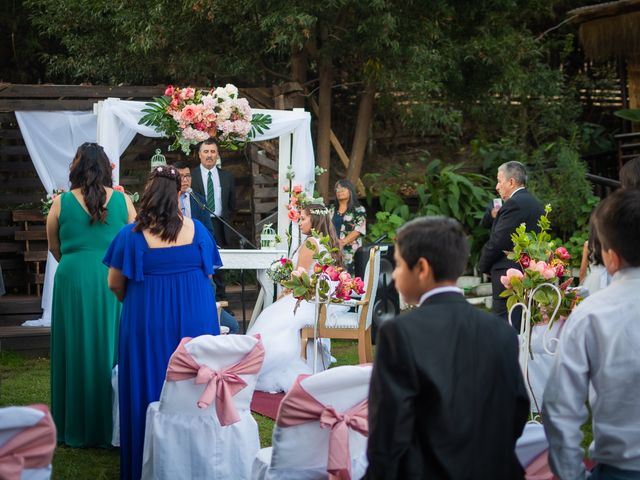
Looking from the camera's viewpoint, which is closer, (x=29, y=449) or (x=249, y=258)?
(x=29, y=449)

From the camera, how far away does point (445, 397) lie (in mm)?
2689

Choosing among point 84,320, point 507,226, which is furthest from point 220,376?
point 507,226

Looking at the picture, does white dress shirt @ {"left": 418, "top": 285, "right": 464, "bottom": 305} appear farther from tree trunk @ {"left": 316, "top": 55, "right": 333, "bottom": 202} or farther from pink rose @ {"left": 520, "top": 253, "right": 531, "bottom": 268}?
tree trunk @ {"left": 316, "top": 55, "right": 333, "bottom": 202}

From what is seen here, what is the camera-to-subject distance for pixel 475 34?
14188 mm

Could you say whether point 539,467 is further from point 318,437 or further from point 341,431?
point 318,437

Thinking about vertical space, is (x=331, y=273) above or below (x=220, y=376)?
above

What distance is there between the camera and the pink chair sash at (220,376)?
4438mm

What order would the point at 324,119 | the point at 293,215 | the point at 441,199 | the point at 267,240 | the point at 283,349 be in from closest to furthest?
the point at 283,349 < the point at 293,215 < the point at 267,240 < the point at 441,199 < the point at 324,119

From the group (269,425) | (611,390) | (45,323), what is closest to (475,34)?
(45,323)

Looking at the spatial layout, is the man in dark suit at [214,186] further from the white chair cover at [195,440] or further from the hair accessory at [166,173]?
the white chair cover at [195,440]

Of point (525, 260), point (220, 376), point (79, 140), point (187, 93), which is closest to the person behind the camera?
point (220, 376)

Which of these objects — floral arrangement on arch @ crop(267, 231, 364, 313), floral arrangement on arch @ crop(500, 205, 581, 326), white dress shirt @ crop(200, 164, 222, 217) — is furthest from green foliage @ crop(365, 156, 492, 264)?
floral arrangement on arch @ crop(500, 205, 581, 326)

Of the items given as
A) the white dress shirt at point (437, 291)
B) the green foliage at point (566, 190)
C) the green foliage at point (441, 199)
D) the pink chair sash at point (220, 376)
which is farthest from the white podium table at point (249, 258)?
the white dress shirt at point (437, 291)

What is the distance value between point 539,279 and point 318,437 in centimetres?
217
